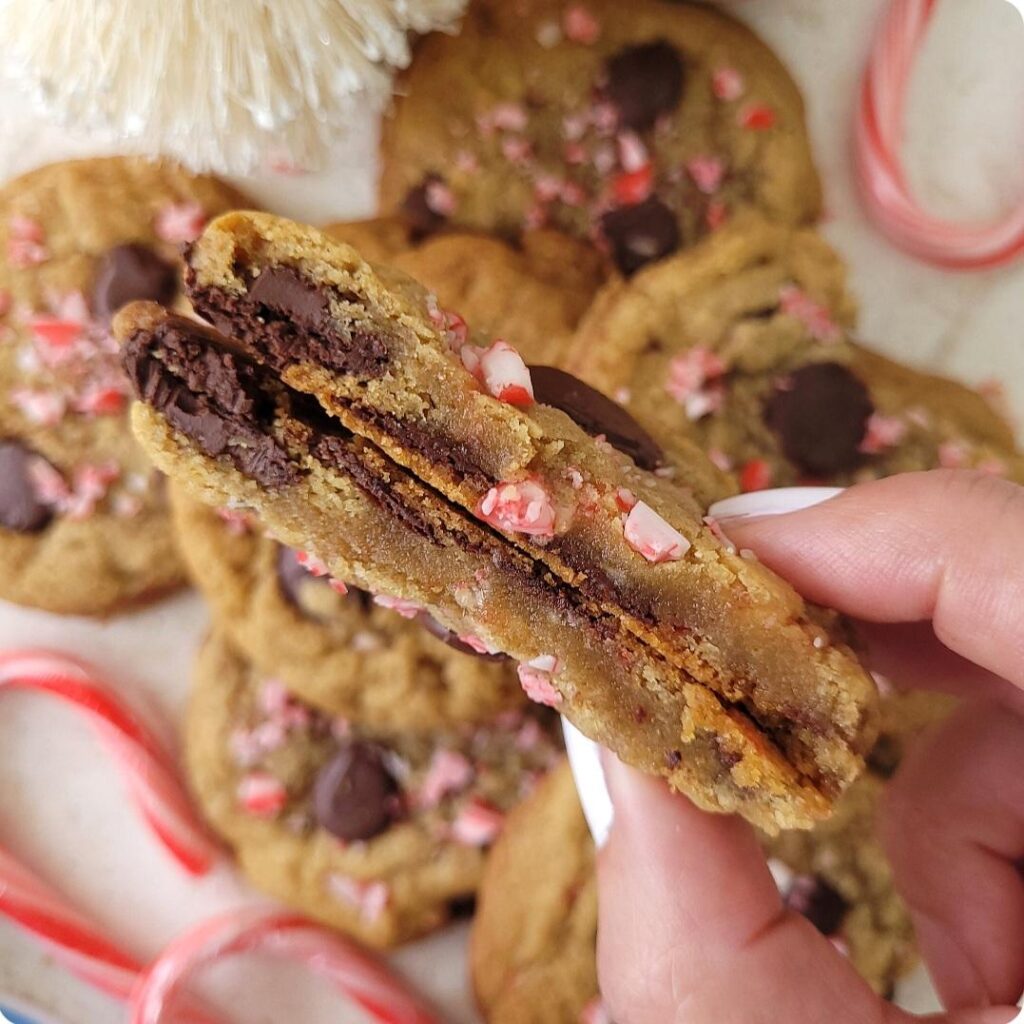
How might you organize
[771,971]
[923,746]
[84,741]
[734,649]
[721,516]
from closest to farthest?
[734,649], [771,971], [721,516], [923,746], [84,741]

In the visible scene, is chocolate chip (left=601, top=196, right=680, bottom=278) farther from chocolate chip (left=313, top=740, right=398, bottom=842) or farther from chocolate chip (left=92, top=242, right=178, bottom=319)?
chocolate chip (left=313, top=740, right=398, bottom=842)

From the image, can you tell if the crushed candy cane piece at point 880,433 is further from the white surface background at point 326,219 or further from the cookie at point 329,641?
the cookie at point 329,641

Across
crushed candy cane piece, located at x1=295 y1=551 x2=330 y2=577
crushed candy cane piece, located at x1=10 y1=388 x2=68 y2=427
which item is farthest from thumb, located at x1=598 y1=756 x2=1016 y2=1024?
crushed candy cane piece, located at x1=10 y1=388 x2=68 y2=427

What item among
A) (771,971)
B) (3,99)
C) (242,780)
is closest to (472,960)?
(242,780)

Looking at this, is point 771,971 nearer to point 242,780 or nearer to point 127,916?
point 242,780

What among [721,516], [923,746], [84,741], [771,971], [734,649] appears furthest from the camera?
[84,741]

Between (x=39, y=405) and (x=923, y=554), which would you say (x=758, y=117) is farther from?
(x=39, y=405)

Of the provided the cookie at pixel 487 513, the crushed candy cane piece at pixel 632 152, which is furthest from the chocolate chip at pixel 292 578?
the crushed candy cane piece at pixel 632 152
